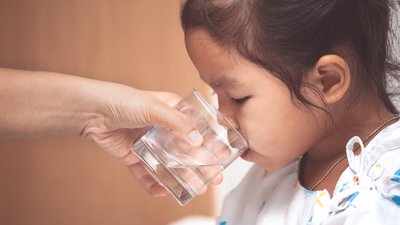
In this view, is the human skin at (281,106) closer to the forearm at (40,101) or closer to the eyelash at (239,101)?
the eyelash at (239,101)

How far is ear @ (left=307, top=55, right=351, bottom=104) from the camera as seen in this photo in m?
0.77

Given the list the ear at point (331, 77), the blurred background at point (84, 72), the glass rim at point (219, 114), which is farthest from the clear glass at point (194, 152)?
the blurred background at point (84, 72)

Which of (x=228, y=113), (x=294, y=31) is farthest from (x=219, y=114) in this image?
(x=294, y=31)

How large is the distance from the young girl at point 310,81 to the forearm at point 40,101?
0.22 meters

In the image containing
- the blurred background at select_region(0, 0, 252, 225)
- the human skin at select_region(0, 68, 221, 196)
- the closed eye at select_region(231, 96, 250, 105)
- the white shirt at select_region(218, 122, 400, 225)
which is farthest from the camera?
the blurred background at select_region(0, 0, 252, 225)

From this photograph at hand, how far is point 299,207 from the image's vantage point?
86 cm

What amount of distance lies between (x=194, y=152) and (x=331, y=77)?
0.66ft

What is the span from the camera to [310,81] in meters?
0.78

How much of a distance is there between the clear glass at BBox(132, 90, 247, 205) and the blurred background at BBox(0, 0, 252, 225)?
61 centimetres

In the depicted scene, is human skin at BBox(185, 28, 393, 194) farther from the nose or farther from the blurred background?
the blurred background

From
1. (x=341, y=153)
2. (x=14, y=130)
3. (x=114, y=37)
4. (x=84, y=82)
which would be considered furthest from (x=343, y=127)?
(x=114, y=37)

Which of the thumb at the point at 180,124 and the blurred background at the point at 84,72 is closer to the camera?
the thumb at the point at 180,124

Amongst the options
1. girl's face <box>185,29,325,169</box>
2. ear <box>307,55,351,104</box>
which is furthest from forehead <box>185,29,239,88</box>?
ear <box>307,55,351,104</box>

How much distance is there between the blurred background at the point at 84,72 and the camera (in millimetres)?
1330
